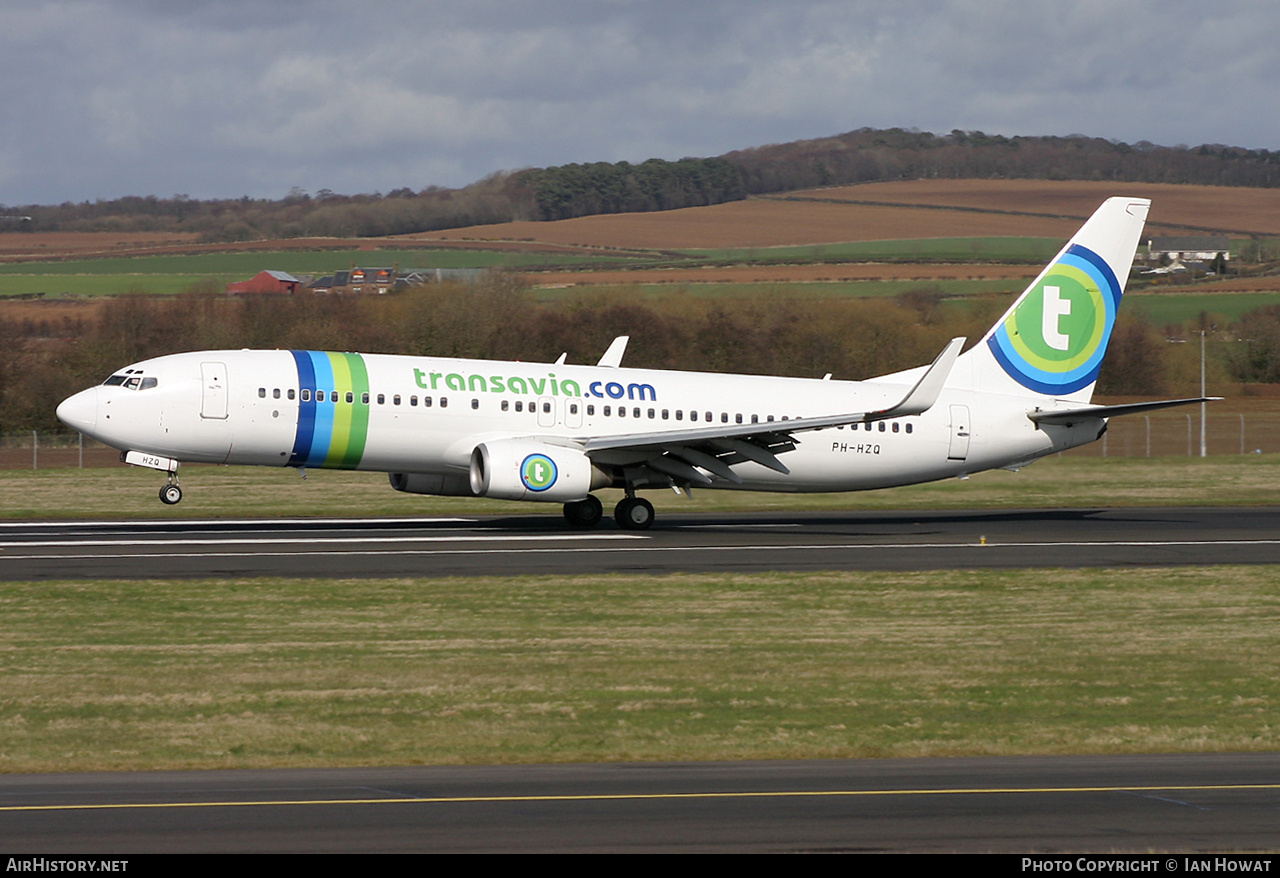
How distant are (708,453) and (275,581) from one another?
38.9 ft

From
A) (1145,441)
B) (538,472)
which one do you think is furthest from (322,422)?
(1145,441)

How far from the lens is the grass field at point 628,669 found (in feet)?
47.6

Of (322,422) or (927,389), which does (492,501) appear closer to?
(322,422)

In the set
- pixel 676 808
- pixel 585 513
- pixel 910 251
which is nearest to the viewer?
pixel 676 808

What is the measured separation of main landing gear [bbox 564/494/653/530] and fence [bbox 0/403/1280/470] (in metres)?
26.8

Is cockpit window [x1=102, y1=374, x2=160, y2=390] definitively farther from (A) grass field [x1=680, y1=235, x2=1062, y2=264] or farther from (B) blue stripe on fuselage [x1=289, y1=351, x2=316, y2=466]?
(A) grass field [x1=680, y1=235, x2=1062, y2=264]

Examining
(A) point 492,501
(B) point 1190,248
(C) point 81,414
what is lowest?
(A) point 492,501

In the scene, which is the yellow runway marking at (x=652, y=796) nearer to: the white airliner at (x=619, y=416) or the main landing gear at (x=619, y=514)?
the white airliner at (x=619, y=416)

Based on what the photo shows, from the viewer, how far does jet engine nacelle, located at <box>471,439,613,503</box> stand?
31250mm

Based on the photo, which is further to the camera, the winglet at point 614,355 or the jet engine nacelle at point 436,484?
the winglet at point 614,355

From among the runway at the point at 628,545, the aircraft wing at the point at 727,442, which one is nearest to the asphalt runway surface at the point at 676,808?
the runway at the point at 628,545

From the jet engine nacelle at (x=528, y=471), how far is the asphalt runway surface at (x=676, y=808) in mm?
18097

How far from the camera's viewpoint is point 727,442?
33.1 metres

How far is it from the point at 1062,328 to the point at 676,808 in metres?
29.3
